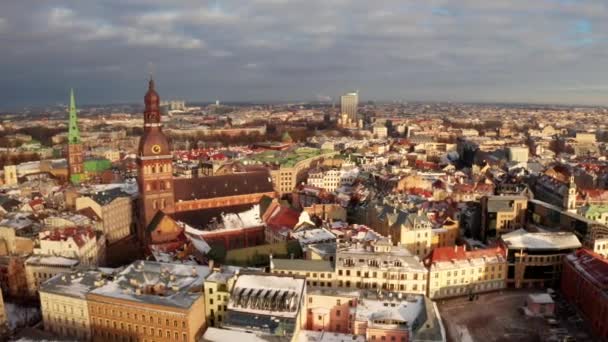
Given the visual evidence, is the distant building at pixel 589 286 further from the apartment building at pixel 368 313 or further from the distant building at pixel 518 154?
the distant building at pixel 518 154

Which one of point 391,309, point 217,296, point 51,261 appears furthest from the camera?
point 51,261

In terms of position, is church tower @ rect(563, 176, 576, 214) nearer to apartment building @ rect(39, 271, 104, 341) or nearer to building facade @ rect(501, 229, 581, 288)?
building facade @ rect(501, 229, 581, 288)

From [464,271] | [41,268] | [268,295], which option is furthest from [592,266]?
[41,268]

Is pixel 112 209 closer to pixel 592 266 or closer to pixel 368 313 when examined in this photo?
pixel 368 313

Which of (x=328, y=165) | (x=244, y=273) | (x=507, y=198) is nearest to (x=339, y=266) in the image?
(x=244, y=273)

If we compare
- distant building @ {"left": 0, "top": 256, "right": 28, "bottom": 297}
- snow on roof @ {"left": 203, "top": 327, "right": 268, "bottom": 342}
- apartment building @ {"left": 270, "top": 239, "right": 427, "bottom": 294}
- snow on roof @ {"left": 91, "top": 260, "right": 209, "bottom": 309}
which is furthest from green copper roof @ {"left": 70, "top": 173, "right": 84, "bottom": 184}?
snow on roof @ {"left": 203, "top": 327, "right": 268, "bottom": 342}
